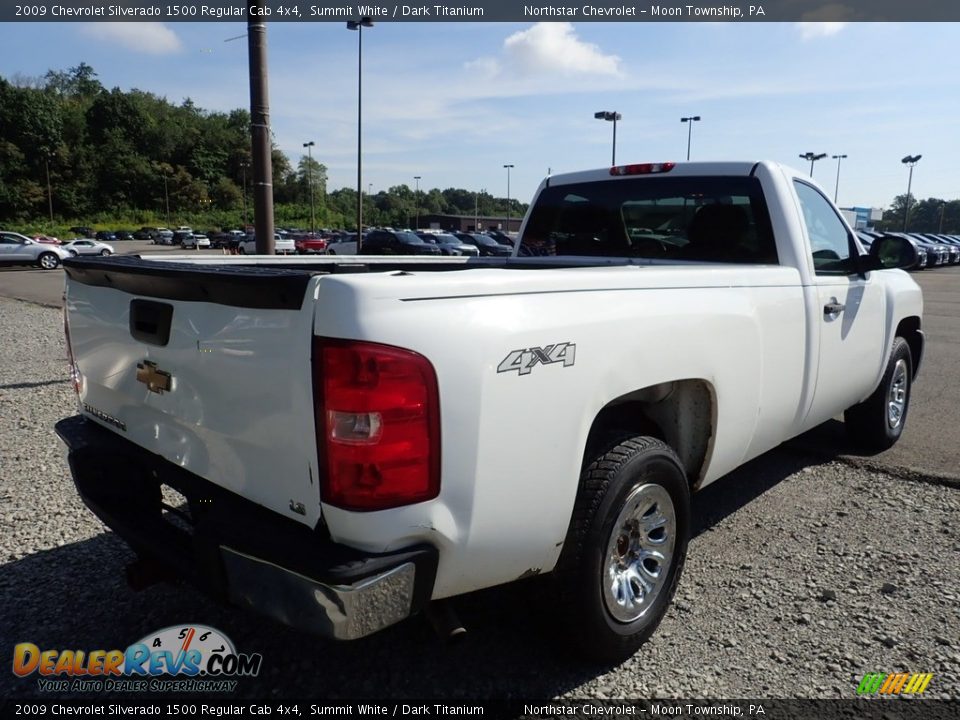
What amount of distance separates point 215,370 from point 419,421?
73 centimetres

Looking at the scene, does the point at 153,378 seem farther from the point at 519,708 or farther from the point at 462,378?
the point at 519,708

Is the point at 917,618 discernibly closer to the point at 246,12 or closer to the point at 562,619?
the point at 562,619

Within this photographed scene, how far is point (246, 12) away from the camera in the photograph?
648 centimetres

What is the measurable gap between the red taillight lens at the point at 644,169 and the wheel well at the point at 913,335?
7.92ft

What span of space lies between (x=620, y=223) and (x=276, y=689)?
3.26 metres

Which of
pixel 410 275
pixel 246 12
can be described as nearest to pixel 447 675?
pixel 410 275

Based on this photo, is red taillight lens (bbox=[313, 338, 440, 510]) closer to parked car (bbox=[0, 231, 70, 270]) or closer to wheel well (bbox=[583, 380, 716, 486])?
wheel well (bbox=[583, 380, 716, 486])

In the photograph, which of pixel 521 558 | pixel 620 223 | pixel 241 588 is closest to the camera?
pixel 241 588

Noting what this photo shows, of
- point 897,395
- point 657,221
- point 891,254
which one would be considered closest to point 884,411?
point 897,395

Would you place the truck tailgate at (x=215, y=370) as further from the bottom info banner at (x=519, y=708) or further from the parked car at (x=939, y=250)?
the parked car at (x=939, y=250)

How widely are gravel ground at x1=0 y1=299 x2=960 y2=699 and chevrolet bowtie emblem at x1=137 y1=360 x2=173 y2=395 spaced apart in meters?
1.10

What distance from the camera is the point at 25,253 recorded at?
2947cm

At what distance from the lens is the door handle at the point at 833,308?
3.79 meters

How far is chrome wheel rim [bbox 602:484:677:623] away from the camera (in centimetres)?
251
